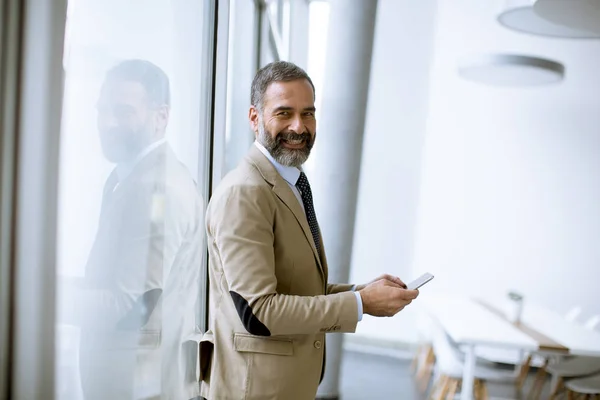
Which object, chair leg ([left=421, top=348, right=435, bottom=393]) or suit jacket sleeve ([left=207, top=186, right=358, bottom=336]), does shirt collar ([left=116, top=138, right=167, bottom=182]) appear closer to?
suit jacket sleeve ([left=207, top=186, right=358, bottom=336])

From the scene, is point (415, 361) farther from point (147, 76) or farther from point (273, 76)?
point (147, 76)

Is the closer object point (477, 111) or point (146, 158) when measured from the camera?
point (146, 158)

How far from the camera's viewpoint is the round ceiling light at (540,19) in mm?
3072

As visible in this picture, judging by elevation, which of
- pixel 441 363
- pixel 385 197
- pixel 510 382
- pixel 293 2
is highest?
pixel 293 2

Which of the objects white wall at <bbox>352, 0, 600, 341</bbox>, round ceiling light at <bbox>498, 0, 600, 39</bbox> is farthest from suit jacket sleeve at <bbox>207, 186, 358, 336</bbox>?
white wall at <bbox>352, 0, 600, 341</bbox>

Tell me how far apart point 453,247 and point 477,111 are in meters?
1.55

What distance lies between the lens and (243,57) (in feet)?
13.9

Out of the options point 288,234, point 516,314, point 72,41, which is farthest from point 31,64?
point 516,314

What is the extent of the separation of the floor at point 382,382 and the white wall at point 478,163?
100 centimetres

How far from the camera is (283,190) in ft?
5.90

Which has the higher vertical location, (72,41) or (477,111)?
(477,111)

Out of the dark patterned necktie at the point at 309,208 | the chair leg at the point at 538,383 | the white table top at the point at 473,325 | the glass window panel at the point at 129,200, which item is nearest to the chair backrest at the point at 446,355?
the white table top at the point at 473,325

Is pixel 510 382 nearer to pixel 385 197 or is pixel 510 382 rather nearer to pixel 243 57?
pixel 385 197

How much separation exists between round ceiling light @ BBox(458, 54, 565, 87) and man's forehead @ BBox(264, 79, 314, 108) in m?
3.21
